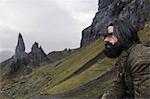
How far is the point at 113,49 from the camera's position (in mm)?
6926

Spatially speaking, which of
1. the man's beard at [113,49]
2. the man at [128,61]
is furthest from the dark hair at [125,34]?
the man's beard at [113,49]

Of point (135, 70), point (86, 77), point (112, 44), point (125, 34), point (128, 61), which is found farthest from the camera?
point (86, 77)

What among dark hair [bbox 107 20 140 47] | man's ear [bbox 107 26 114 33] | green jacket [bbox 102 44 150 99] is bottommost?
green jacket [bbox 102 44 150 99]

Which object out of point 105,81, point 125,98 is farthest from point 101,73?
point 125,98

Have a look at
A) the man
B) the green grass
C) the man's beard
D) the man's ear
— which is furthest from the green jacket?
the green grass

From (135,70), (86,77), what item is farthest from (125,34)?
(86,77)

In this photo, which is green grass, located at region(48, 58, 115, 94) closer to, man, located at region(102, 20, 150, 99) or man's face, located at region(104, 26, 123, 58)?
man, located at region(102, 20, 150, 99)

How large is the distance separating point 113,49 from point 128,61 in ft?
1.69

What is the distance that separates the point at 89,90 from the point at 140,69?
15198 centimetres

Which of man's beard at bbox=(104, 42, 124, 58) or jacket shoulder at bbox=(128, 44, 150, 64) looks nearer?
jacket shoulder at bbox=(128, 44, 150, 64)

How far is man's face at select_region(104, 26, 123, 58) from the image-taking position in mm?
6832

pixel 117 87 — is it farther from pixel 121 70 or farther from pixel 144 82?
pixel 144 82

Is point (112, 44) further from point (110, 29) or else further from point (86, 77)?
point (86, 77)

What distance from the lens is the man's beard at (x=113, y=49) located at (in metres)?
6.83
